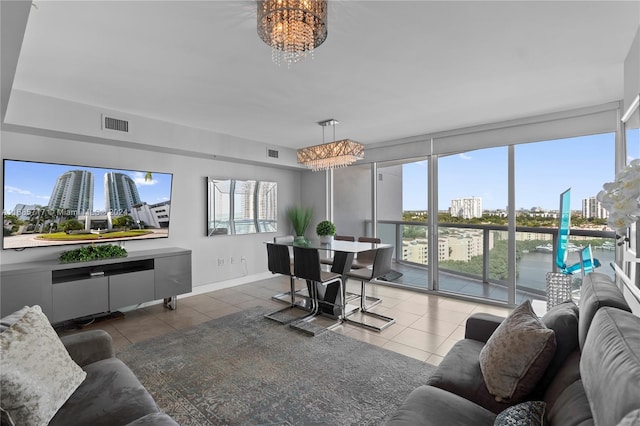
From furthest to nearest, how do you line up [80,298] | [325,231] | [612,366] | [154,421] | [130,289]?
[325,231] < [130,289] < [80,298] < [154,421] < [612,366]

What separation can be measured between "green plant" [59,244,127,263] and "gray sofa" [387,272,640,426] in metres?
3.62

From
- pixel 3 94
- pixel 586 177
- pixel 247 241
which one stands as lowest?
pixel 247 241

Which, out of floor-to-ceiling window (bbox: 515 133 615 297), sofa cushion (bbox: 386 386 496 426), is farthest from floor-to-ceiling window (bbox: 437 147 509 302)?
sofa cushion (bbox: 386 386 496 426)

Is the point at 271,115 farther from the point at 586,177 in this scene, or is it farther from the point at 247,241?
the point at 586,177

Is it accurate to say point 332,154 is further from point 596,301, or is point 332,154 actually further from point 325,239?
point 596,301

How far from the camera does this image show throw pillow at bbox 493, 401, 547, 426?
106 centimetres

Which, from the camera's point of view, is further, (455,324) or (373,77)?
(455,324)

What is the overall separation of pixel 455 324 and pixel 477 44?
9.41 feet

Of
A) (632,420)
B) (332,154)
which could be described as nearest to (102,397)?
(632,420)

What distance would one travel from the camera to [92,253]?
3564mm

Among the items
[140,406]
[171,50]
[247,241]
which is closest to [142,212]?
[247,241]

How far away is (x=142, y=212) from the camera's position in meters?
4.16

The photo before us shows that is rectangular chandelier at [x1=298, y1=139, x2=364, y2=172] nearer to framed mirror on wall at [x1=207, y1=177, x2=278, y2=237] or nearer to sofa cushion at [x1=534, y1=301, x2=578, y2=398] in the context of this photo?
framed mirror on wall at [x1=207, y1=177, x2=278, y2=237]

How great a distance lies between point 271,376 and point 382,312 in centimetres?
194
